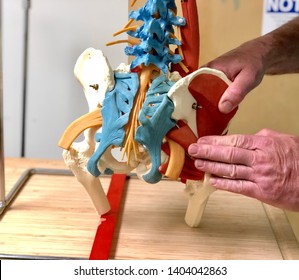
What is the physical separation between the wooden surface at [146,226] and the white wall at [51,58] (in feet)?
0.78

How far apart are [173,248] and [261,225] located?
0.19 metres

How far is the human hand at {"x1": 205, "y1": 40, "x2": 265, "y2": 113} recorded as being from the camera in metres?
0.74

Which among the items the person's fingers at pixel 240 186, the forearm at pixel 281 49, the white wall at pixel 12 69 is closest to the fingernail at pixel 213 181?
the person's fingers at pixel 240 186

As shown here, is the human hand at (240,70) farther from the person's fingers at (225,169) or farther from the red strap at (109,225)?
the red strap at (109,225)

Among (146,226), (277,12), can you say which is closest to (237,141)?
(146,226)

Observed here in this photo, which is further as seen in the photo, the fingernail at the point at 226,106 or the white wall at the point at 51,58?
the white wall at the point at 51,58

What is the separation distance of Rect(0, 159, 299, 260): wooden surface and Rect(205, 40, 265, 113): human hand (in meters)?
0.24

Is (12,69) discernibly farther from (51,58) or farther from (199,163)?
(199,163)

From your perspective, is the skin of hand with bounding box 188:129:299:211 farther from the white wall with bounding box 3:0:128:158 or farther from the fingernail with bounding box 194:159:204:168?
the white wall with bounding box 3:0:128:158

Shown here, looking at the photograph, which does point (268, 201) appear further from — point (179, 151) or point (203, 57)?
point (203, 57)

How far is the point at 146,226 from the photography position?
2.87 ft

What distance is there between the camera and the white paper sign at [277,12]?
44.4 inches

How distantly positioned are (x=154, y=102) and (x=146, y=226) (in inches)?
10.0

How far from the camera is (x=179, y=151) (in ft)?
2.43
